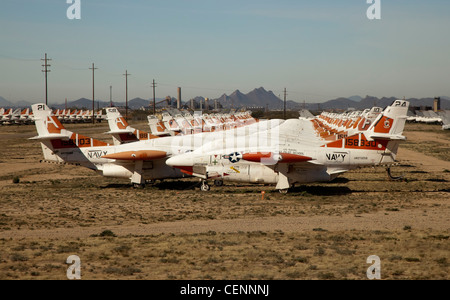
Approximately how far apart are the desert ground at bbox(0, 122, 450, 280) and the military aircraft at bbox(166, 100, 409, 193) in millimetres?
1121

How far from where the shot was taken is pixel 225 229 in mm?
18484

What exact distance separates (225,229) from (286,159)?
882 centimetres

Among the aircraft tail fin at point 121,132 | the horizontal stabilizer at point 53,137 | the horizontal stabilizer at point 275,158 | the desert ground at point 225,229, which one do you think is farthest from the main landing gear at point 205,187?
the aircraft tail fin at point 121,132

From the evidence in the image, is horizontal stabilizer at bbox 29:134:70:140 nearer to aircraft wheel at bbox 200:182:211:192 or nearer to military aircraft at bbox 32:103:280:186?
military aircraft at bbox 32:103:280:186

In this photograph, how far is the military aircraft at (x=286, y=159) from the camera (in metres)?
26.8

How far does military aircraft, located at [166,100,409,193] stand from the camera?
1055 inches

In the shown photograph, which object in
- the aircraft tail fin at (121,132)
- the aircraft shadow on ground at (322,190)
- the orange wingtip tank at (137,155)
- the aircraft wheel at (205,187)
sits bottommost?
the aircraft shadow on ground at (322,190)

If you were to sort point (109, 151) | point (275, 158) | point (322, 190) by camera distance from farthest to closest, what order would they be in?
point (109, 151), point (322, 190), point (275, 158)

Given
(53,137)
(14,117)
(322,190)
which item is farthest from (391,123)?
(14,117)

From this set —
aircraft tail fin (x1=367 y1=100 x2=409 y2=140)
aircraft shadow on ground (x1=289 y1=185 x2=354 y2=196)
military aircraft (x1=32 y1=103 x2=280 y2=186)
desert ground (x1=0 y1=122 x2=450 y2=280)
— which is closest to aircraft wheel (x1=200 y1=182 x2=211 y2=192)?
desert ground (x1=0 y1=122 x2=450 y2=280)

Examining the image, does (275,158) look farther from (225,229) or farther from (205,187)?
(225,229)

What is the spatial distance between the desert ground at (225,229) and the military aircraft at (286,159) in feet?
3.68

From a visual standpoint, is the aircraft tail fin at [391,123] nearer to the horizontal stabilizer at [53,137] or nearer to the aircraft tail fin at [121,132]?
the aircraft tail fin at [121,132]

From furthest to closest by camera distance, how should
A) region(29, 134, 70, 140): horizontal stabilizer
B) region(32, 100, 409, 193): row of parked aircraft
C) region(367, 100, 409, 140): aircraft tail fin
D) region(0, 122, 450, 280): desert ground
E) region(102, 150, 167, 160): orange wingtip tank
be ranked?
region(29, 134, 70, 140): horizontal stabilizer
region(102, 150, 167, 160): orange wingtip tank
region(367, 100, 409, 140): aircraft tail fin
region(32, 100, 409, 193): row of parked aircraft
region(0, 122, 450, 280): desert ground
